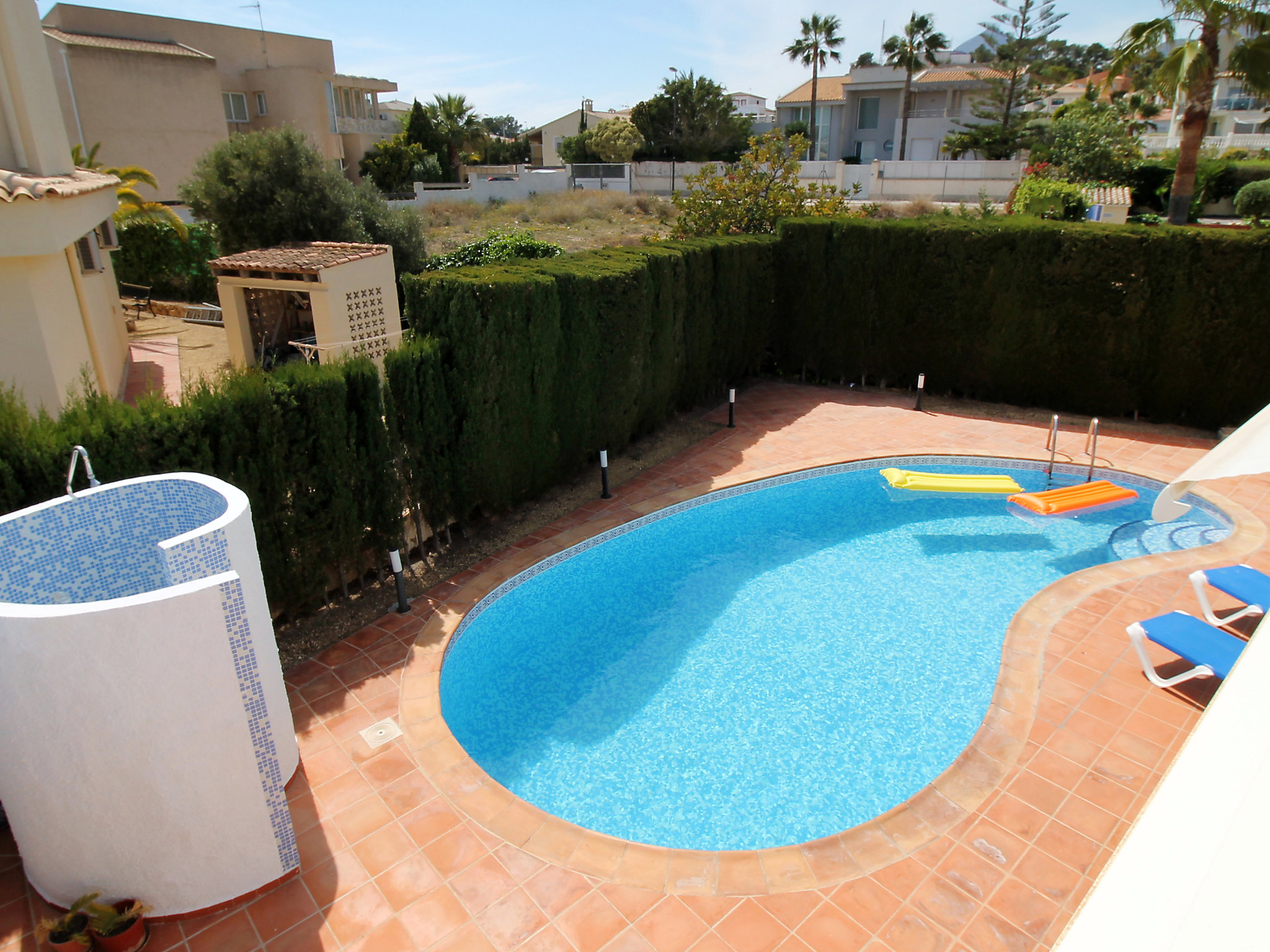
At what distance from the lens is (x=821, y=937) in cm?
461

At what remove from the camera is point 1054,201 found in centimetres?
2947

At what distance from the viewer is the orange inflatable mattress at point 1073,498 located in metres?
10.5

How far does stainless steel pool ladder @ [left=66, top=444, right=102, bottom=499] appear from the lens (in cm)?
512

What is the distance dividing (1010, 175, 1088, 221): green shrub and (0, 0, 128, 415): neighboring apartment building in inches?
1146

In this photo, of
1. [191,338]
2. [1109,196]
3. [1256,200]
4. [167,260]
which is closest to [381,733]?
[191,338]

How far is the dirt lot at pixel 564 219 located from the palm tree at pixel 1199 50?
1970 centimetres

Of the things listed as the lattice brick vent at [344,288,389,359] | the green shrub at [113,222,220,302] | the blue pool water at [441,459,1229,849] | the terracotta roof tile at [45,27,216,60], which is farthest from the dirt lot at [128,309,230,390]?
the terracotta roof tile at [45,27,216,60]

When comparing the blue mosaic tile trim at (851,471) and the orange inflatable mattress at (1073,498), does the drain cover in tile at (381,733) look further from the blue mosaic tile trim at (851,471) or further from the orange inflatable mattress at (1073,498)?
the orange inflatable mattress at (1073,498)

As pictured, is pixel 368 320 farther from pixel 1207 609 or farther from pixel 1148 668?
pixel 1207 609

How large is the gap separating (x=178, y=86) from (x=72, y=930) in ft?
129

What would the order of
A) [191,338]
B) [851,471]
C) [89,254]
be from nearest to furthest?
1. [851,471]
2. [89,254]
3. [191,338]

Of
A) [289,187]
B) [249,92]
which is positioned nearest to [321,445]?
[289,187]

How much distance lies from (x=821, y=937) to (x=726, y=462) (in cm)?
857

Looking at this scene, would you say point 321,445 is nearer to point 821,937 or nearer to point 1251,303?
point 821,937
